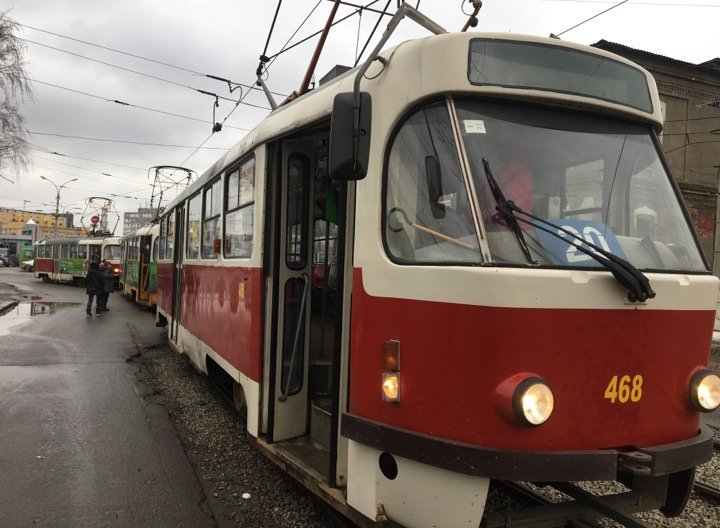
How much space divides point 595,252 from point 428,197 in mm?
819

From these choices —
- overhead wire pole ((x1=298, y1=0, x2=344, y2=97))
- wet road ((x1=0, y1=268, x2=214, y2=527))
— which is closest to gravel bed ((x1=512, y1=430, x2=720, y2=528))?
wet road ((x1=0, y1=268, x2=214, y2=527))

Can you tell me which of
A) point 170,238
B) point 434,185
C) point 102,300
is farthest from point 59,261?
point 434,185

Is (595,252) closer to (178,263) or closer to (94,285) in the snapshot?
(178,263)

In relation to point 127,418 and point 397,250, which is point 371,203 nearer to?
point 397,250

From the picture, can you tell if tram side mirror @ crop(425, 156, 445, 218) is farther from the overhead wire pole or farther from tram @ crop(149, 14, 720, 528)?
the overhead wire pole

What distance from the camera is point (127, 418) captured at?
5805 mm

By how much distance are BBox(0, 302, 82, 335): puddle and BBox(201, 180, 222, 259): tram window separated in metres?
8.17

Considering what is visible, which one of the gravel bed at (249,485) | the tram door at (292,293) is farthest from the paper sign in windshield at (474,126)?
the gravel bed at (249,485)

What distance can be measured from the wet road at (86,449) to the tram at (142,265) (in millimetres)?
5519

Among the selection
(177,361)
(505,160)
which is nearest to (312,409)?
(505,160)

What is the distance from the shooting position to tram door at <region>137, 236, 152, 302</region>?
17.2 m

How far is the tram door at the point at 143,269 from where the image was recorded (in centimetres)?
1723

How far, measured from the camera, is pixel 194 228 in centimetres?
702

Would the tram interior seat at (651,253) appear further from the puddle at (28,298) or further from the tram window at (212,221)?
the puddle at (28,298)
